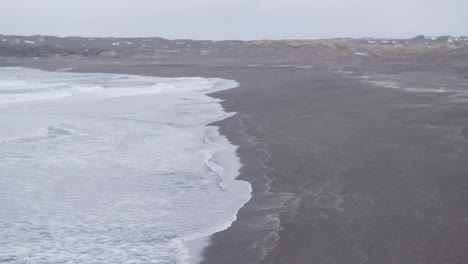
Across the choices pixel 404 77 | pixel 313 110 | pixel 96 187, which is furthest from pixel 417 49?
pixel 96 187

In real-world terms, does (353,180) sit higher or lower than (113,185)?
higher

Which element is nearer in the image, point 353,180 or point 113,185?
point 353,180

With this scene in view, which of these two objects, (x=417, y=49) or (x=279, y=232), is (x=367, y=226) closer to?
(x=279, y=232)

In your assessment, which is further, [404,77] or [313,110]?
[404,77]

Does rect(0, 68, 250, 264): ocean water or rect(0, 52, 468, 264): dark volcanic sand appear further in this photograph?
rect(0, 68, 250, 264): ocean water

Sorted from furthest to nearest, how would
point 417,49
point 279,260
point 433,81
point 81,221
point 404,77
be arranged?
point 417,49, point 404,77, point 433,81, point 81,221, point 279,260
